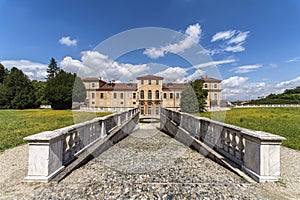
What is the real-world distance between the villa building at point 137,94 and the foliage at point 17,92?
50.9ft

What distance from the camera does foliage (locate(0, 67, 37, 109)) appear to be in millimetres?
44969

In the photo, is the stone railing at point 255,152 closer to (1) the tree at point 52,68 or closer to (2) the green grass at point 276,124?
(2) the green grass at point 276,124

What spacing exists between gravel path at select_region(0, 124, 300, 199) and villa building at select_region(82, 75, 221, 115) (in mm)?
36746

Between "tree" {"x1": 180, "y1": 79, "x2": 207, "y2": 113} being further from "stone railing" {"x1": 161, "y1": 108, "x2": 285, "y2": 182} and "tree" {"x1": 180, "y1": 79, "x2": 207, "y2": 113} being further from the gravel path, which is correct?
the gravel path

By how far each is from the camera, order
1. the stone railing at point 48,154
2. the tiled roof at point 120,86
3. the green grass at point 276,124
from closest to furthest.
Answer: the stone railing at point 48,154 < the green grass at point 276,124 < the tiled roof at point 120,86

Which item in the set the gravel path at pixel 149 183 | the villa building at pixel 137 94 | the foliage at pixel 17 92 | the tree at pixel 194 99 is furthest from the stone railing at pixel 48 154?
the foliage at pixel 17 92

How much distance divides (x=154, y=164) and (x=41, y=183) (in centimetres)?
290

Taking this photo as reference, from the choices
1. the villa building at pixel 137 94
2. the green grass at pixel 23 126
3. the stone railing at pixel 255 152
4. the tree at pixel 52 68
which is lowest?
the green grass at pixel 23 126

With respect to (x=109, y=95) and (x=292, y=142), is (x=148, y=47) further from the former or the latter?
(x=109, y=95)

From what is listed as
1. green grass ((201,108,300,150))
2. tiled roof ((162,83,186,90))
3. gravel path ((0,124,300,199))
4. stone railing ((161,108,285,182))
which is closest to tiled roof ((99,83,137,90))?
tiled roof ((162,83,186,90))

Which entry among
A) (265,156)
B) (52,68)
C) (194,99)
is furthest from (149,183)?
(52,68)

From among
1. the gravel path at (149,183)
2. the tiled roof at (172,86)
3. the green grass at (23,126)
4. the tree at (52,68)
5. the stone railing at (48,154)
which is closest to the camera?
the gravel path at (149,183)

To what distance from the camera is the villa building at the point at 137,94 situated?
140ft

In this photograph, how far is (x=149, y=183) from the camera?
3.50 metres
